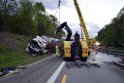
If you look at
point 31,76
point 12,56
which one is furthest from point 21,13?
point 31,76

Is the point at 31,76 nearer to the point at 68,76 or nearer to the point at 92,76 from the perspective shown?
the point at 68,76

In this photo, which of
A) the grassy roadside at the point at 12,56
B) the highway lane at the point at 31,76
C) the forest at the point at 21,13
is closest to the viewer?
the highway lane at the point at 31,76

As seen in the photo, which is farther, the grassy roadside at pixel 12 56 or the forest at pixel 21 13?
the forest at pixel 21 13

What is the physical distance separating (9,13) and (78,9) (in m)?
34.4

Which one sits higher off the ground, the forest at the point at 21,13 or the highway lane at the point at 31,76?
the forest at the point at 21,13

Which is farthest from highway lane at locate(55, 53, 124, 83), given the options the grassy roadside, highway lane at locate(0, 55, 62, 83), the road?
the grassy roadside

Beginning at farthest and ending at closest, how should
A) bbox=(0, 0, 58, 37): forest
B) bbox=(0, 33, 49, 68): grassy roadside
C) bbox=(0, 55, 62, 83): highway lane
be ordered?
bbox=(0, 0, 58, 37): forest → bbox=(0, 33, 49, 68): grassy roadside → bbox=(0, 55, 62, 83): highway lane

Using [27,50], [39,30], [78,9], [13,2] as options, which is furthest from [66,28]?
[39,30]

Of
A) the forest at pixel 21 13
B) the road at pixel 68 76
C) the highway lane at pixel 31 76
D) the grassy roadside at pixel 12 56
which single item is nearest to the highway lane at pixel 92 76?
the road at pixel 68 76

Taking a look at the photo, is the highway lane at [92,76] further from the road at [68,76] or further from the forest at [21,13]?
the forest at [21,13]

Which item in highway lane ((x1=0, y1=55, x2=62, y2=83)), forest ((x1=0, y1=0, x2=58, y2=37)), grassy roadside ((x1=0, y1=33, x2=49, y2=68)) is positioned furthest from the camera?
forest ((x1=0, y1=0, x2=58, y2=37))

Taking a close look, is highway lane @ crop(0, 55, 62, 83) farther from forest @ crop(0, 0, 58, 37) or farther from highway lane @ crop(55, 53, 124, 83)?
forest @ crop(0, 0, 58, 37)

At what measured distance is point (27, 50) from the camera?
150 ft

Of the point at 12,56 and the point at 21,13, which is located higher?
the point at 21,13
